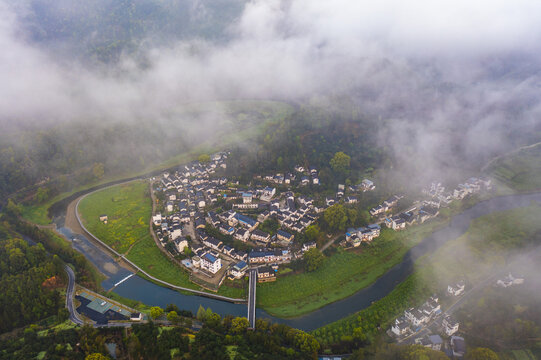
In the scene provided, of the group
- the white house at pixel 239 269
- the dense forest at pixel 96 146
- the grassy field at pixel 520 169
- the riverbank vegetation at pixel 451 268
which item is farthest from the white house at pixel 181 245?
the grassy field at pixel 520 169

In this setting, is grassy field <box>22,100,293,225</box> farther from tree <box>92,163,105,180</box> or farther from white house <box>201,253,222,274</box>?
white house <box>201,253,222,274</box>

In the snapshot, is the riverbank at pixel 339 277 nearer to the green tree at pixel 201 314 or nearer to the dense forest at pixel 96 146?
the green tree at pixel 201 314

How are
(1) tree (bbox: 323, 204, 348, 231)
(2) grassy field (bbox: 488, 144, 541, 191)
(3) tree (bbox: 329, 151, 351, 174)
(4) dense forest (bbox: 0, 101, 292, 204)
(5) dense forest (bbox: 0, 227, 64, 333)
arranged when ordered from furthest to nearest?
(3) tree (bbox: 329, 151, 351, 174), (4) dense forest (bbox: 0, 101, 292, 204), (2) grassy field (bbox: 488, 144, 541, 191), (1) tree (bbox: 323, 204, 348, 231), (5) dense forest (bbox: 0, 227, 64, 333)

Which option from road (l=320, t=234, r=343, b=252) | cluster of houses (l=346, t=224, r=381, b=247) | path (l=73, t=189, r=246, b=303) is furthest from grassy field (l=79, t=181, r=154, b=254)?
cluster of houses (l=346, t=224, r=381, b=247)

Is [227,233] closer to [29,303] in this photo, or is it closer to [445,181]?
[29,303]

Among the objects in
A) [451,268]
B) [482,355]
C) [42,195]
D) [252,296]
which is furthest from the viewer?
[42,195]

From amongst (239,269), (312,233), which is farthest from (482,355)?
(239,269)

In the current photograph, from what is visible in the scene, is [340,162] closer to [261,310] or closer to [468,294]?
[468,294]
